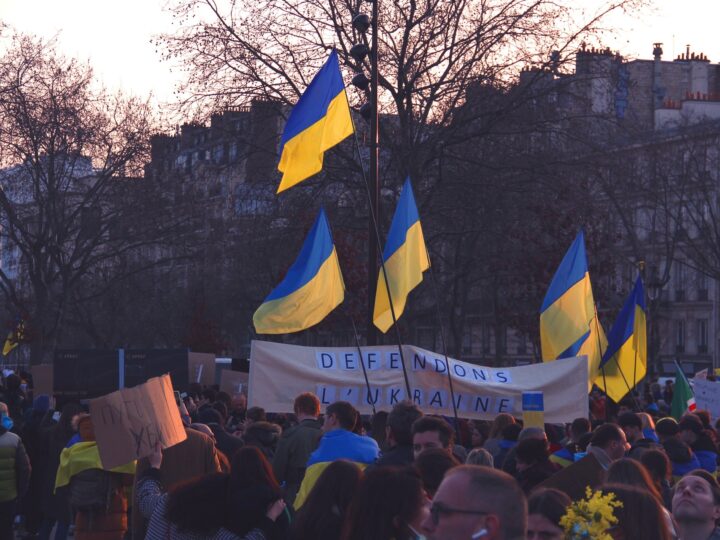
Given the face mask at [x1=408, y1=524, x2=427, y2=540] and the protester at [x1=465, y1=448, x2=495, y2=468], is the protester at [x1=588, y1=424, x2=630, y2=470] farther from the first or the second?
the face mask at [x1=408, y1=524, x2=427, y2=540]

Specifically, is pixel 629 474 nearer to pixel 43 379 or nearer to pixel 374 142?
pixel 374 142

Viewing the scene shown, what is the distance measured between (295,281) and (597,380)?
4954 mm

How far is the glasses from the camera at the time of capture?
3.82 meters

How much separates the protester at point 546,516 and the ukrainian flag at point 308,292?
8.54 metres

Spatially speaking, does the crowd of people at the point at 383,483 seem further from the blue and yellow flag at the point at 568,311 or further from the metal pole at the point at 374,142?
the metal pole at the point at 374,142

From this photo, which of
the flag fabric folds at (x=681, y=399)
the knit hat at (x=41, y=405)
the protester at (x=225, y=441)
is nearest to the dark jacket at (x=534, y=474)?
the protester at (x=225, y=441)

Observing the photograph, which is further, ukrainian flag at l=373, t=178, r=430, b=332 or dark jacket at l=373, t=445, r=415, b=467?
ukrainian flag at l=373, t=178, r=430, b=332

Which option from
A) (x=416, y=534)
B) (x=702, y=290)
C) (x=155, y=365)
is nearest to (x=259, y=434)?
(x=416, y=534)

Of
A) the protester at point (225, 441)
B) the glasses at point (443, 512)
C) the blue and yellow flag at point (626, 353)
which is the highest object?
the blue and yellow flag at point (626, 353)

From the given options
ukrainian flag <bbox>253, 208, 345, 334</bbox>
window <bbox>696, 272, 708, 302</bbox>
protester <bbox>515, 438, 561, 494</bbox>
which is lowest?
protester <bbox>515, 438, 561, 494</bbox>

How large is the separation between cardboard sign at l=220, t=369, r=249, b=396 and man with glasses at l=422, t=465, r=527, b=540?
1615 centimetres

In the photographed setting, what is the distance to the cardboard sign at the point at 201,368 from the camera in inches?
910

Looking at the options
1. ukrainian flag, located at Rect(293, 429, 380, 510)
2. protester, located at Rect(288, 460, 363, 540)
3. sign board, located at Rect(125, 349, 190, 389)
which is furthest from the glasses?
sign board, located at Rect(125, 349, 190, 389)

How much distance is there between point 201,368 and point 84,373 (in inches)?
135
